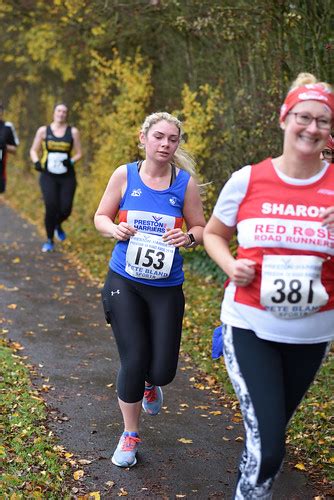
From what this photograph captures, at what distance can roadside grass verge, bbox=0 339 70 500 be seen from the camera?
461cm

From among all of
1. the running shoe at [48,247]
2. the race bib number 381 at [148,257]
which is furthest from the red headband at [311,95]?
the running shoe at [48,247]

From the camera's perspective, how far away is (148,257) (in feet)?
16.0

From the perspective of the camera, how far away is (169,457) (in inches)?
207

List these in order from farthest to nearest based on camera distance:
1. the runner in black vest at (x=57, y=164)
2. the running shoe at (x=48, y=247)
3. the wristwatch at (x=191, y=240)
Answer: the running shoe at (x=48, y=247) → the runner in black vest at (x=57, y=164) → the wristwatch at (x=191, y=240)

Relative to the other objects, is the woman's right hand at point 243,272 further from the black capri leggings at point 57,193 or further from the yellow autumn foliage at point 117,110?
the yellow autumn foliage at point 117,110

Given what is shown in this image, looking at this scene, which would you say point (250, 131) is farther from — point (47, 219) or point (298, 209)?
point (298, 209)

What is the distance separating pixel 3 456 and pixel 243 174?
2424 millimetres

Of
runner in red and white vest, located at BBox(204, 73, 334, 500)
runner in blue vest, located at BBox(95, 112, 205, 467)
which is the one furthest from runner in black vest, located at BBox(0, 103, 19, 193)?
runner in red and white vest, located at BBox(204, 73, 334, 500)

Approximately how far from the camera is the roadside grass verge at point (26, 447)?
4.61 metres

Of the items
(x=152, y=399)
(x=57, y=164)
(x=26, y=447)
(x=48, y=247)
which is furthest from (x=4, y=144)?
(x=26, y=447)

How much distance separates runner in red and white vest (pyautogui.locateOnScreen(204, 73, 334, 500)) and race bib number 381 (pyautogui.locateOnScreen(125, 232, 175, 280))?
1.21m

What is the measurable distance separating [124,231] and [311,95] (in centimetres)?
165

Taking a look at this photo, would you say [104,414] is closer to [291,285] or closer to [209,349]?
[209,349]

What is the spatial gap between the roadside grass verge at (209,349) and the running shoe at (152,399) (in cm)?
94
